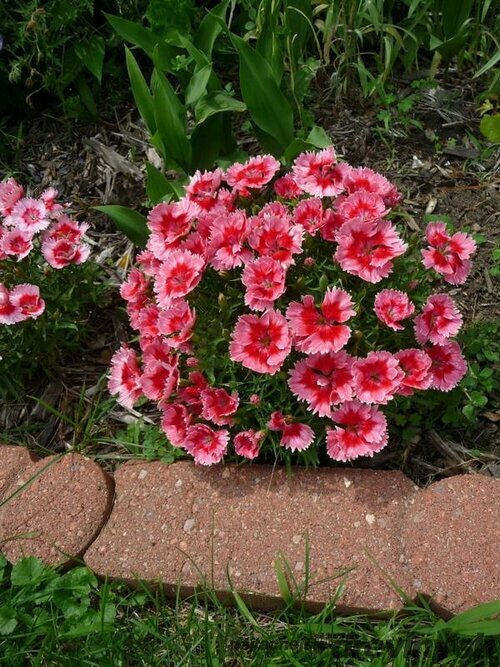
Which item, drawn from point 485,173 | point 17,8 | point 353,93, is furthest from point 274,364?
point 17,8

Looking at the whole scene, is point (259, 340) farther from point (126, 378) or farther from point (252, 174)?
point (252, 174)

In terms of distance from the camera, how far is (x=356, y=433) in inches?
72.4

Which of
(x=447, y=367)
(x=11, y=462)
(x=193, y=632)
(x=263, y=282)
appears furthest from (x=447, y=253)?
(x=11, y=462)

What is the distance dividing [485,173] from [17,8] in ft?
6.47

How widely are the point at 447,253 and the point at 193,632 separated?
48.2 inches

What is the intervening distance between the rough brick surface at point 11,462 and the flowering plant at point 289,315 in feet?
1.34

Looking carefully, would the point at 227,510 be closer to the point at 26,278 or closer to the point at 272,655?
the point at 272,655

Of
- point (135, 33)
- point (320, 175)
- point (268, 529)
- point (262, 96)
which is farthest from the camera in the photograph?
point (135, 33)

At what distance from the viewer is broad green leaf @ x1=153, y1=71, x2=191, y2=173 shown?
7.60ft

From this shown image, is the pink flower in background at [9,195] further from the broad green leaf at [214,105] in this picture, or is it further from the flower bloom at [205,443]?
the flower bloom at [205,443]

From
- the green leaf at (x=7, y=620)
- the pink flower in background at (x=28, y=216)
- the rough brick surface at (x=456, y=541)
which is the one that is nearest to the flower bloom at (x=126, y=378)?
the pink flower in background at (x=28, y=216)

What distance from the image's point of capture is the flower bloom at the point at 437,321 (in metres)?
1.85

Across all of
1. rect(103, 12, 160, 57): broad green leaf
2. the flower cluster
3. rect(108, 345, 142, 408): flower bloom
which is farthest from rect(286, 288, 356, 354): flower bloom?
rect(103, 12, 160, 57): broad green leaf

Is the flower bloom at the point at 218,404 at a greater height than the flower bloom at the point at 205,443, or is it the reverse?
the flower bloom at the point at 218,404
